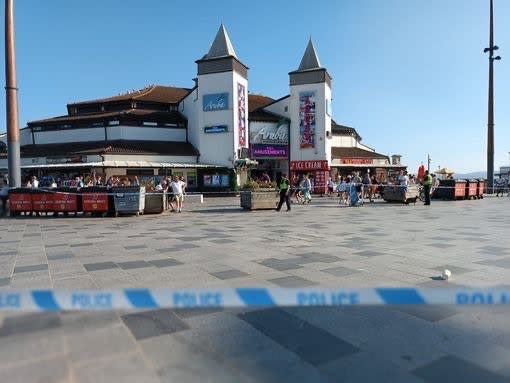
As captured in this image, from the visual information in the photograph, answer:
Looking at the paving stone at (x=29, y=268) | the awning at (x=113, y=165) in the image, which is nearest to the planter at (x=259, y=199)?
the paving stone at (x=29, y=268)

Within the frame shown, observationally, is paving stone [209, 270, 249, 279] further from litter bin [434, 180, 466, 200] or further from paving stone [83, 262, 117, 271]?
litter bin [434, 180, 466, 200]

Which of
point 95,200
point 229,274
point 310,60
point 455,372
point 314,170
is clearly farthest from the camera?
point 310,60

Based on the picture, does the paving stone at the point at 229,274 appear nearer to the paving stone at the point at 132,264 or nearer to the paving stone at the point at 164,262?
the paving stone at the point at 164,262

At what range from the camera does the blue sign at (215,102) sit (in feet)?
108

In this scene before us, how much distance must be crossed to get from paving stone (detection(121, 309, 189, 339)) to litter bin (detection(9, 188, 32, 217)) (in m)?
13.5

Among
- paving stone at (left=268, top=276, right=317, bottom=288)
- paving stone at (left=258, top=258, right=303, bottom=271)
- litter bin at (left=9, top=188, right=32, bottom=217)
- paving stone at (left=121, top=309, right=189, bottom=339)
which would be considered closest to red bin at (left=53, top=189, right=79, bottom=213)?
litter bin at (left=9, top=188, right=32, bottom=217)

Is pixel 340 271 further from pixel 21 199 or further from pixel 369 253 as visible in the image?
pixel 21 199

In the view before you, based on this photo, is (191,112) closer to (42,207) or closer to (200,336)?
(42,207)

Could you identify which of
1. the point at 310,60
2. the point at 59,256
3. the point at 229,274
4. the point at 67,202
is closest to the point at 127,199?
the point at 67,202

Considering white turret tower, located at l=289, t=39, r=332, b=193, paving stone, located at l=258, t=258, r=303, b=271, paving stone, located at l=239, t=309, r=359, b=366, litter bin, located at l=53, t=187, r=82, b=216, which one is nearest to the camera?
paving stone, located at l=239, t=309, r=359, b=366

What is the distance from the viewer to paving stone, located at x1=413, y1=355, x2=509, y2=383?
104 inches

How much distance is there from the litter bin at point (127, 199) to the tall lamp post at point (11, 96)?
4.58 meters

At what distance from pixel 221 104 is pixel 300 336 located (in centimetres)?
3114

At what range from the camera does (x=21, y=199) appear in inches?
586
